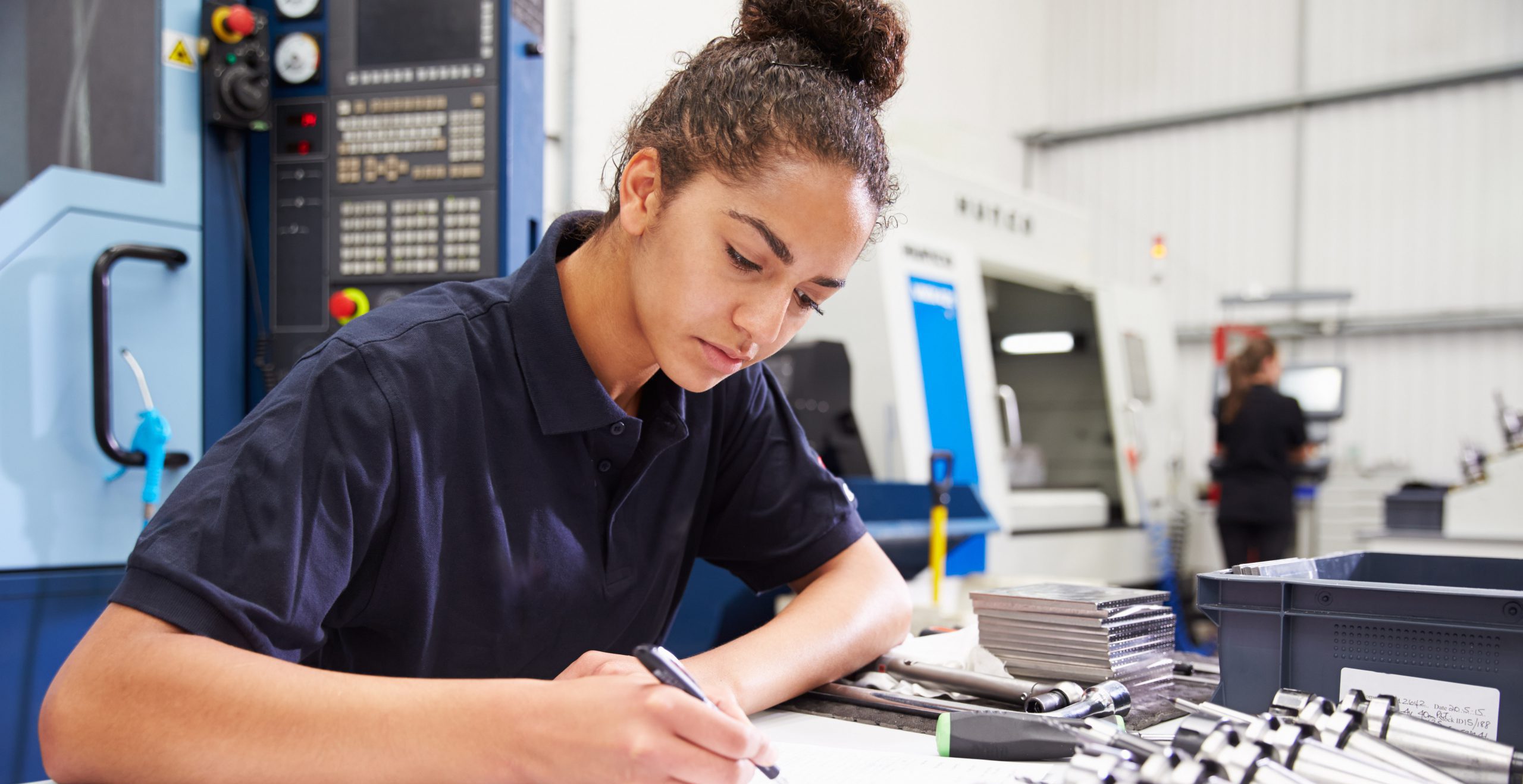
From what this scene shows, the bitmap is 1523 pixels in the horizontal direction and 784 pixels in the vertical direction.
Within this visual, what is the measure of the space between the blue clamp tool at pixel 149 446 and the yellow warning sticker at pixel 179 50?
519 millimetres

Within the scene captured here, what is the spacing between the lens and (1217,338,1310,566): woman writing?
473 centimetres

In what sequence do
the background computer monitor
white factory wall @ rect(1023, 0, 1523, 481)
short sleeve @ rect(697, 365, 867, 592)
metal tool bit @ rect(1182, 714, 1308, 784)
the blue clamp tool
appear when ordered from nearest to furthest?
metal tool bit @ rect(1182, 714, 1308, 784) → short sleeve @ rect(697, 365, 867, 592) → the blue clamp tool → the background computer monitor → white factory wall @ rect(1023, 0, 1523, 481)

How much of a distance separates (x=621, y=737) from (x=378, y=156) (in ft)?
5.13

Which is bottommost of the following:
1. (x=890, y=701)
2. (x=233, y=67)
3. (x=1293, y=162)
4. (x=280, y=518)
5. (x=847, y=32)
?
(x=890, y=701)

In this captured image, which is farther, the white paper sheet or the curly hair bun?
the curly hair bun

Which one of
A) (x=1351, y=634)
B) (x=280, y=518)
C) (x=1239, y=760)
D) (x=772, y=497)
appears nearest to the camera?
(x=1239, y=760)

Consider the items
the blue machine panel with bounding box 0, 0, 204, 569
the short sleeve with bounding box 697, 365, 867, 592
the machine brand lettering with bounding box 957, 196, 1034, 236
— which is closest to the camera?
the short sleeve with bounding box 697, 365, 867, 592

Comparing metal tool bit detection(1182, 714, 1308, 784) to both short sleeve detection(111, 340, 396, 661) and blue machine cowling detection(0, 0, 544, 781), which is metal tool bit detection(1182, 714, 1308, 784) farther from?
blue machine cowling detection(0, 0, 544, 781)

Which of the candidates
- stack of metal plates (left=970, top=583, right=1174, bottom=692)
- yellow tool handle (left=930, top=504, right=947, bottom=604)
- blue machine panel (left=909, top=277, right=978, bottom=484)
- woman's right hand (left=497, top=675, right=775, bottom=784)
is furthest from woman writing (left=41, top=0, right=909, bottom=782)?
blue machine panel (left=909, top=277, right=978, bottom=484)

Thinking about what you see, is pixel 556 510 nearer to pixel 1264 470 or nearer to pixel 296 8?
pixel 296 8

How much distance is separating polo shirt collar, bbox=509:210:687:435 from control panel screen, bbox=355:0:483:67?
1041 millimetres

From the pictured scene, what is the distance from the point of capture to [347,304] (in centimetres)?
194

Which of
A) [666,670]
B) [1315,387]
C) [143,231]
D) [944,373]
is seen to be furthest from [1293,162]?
[666,670]

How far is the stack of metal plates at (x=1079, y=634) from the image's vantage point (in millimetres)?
1080
